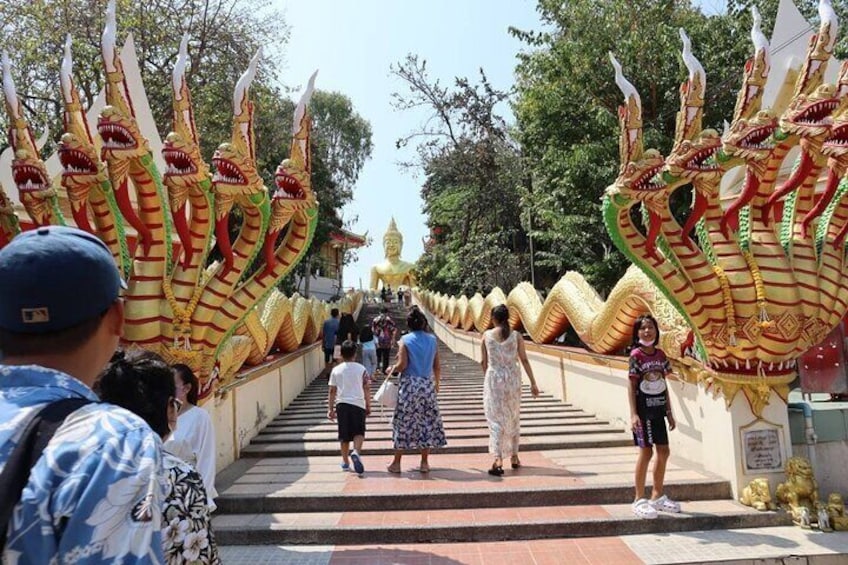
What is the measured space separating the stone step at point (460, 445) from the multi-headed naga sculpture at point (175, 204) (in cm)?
189

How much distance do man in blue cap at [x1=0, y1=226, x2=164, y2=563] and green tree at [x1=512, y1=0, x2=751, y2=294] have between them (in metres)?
11.0

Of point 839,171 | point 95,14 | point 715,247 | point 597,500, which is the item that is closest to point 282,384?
point 597,500

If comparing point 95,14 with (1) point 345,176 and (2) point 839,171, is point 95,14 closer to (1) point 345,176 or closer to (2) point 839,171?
(2) point 839,171

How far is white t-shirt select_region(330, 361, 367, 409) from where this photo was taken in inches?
236

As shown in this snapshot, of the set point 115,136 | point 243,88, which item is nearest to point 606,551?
point 243,88

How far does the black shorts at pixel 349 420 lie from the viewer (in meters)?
6.00

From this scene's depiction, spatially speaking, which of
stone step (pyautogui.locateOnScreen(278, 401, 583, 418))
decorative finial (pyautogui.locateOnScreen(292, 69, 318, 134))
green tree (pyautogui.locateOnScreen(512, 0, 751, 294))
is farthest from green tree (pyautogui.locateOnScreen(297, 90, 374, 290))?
decorative finial (pyautogui.locateOnScreen(292, 69, 318, 134))

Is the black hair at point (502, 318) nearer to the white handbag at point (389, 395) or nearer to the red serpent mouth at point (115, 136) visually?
the white handbag at point (389, 395)

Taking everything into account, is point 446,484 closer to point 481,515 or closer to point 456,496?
point 456,496

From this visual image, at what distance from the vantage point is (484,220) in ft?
69.0

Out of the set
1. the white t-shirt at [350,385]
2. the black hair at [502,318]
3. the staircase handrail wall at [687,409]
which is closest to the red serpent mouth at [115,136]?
the white t-shirt at [350,385]

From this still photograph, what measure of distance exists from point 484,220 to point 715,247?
629 inches

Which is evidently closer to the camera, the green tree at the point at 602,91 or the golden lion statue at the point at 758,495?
the golden lion statue at the point at 758,495

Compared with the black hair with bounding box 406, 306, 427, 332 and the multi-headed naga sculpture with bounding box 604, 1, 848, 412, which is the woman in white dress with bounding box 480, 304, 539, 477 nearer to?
the black hair with bounding box 406, 306, 427, 332
